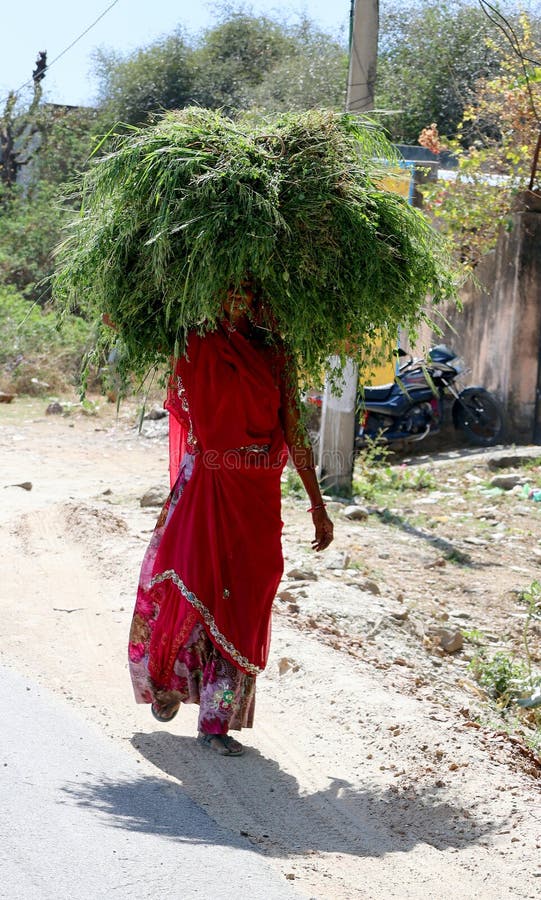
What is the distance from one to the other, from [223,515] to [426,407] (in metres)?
7.25

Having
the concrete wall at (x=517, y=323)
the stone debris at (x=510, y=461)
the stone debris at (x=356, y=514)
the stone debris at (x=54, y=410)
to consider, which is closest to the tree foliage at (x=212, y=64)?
the stone debris at (x=54, y=410)

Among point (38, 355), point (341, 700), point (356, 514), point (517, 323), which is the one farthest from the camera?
point (38, 355)

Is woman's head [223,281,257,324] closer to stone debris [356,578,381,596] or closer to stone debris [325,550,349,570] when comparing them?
stone debris [356,578,381,596]

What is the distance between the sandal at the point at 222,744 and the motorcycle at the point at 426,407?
672cm

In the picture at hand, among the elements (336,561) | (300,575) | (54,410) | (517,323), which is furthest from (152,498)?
(54,410)

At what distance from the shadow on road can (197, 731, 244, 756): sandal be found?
0.09 feet

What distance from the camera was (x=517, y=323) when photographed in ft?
36.1

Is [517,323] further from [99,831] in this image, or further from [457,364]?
[99,831]

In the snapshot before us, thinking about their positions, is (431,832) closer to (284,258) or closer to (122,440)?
(284,258)

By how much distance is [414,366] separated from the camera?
10766 millimetres

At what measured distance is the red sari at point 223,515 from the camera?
3.76 meters

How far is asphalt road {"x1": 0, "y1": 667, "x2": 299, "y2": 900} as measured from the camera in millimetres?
2754

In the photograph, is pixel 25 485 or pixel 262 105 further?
pixel 262 105

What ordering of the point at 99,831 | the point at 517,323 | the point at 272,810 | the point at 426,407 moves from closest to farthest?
the point at 99,831
the point at 272,810
the point at 426,407
the point at 517,323
